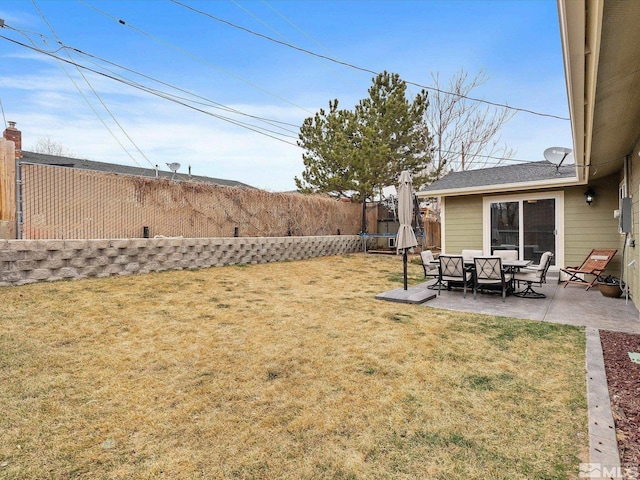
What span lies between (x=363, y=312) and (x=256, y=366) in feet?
7.81

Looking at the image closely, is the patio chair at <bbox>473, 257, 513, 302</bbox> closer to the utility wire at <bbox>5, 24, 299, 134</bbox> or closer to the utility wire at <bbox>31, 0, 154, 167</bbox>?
the utility wire at <bbox>5, 24, 299, 134</bbox>

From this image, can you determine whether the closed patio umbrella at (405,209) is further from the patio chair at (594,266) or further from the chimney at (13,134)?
the chimney at (13,134)

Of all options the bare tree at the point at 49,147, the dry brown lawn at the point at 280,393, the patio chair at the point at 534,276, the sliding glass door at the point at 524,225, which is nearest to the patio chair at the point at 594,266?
the sliding glass door at the point at 524,225

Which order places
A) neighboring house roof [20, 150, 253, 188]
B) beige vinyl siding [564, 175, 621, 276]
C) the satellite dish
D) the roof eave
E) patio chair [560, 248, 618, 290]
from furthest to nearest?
neighboring house roof [20, 150, 253, 188] → beige vinyl siding [564, 175, 621, 276] → the satellite dish → patio chair [560, 248, 618, 290] → the roof eave

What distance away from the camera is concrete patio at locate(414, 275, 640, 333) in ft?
15.8

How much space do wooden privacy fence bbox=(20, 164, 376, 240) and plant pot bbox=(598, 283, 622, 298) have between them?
8846 mm

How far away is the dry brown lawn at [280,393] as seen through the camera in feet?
6.44

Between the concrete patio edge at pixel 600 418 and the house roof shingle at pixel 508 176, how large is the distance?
618cm

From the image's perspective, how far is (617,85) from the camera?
3.13 m

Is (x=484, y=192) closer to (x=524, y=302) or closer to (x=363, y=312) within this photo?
(x=524, y=302)

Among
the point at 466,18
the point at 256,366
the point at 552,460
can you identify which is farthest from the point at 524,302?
the point at 466,18

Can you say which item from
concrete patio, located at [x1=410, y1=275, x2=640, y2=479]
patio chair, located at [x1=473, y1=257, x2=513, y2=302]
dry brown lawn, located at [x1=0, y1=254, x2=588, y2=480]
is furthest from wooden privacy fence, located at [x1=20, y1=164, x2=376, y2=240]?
patio chair, located at [x1=473, y1=257, x2=513, y2=302]

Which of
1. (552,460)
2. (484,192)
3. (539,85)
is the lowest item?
(552,460)

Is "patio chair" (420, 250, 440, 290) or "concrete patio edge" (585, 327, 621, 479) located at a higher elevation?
"patio chair" (420, 250, 440, 290)
